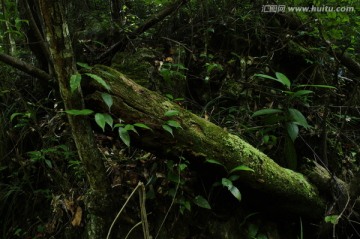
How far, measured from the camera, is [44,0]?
1.73m

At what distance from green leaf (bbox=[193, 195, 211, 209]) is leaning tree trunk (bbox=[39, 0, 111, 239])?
0.70 m

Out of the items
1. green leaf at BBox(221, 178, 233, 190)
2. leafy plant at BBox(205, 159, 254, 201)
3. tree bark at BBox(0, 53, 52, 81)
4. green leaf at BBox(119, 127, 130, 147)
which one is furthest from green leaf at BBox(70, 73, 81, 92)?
green leaf at BBox(221, 178, 233, 190)

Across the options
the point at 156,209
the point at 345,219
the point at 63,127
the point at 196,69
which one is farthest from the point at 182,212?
the point at 196,69

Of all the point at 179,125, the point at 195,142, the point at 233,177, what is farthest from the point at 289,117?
the point at 179,125

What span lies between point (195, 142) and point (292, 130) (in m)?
0.84

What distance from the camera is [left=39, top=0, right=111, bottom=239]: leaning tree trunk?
5.92ft

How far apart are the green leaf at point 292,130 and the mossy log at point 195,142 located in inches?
11.2

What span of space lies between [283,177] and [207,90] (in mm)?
1726

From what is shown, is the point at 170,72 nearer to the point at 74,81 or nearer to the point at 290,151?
the point at 290,151

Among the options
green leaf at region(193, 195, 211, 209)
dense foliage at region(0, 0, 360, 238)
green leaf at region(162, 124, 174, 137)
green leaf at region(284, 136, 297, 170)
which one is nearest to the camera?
green leaf at region(162, 124, 174, 137)

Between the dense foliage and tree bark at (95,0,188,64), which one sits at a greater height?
tree bark at (95,0,188,64)

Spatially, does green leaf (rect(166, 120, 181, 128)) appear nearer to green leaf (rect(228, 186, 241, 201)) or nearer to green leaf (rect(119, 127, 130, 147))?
green leaf (rect(119, 127, 130, 147))

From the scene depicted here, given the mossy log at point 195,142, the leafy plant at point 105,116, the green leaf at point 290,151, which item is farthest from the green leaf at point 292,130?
the leafy plant at point 105,116

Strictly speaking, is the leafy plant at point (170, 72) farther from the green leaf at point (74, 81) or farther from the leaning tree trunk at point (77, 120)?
the green leaf at point (74, 81)
